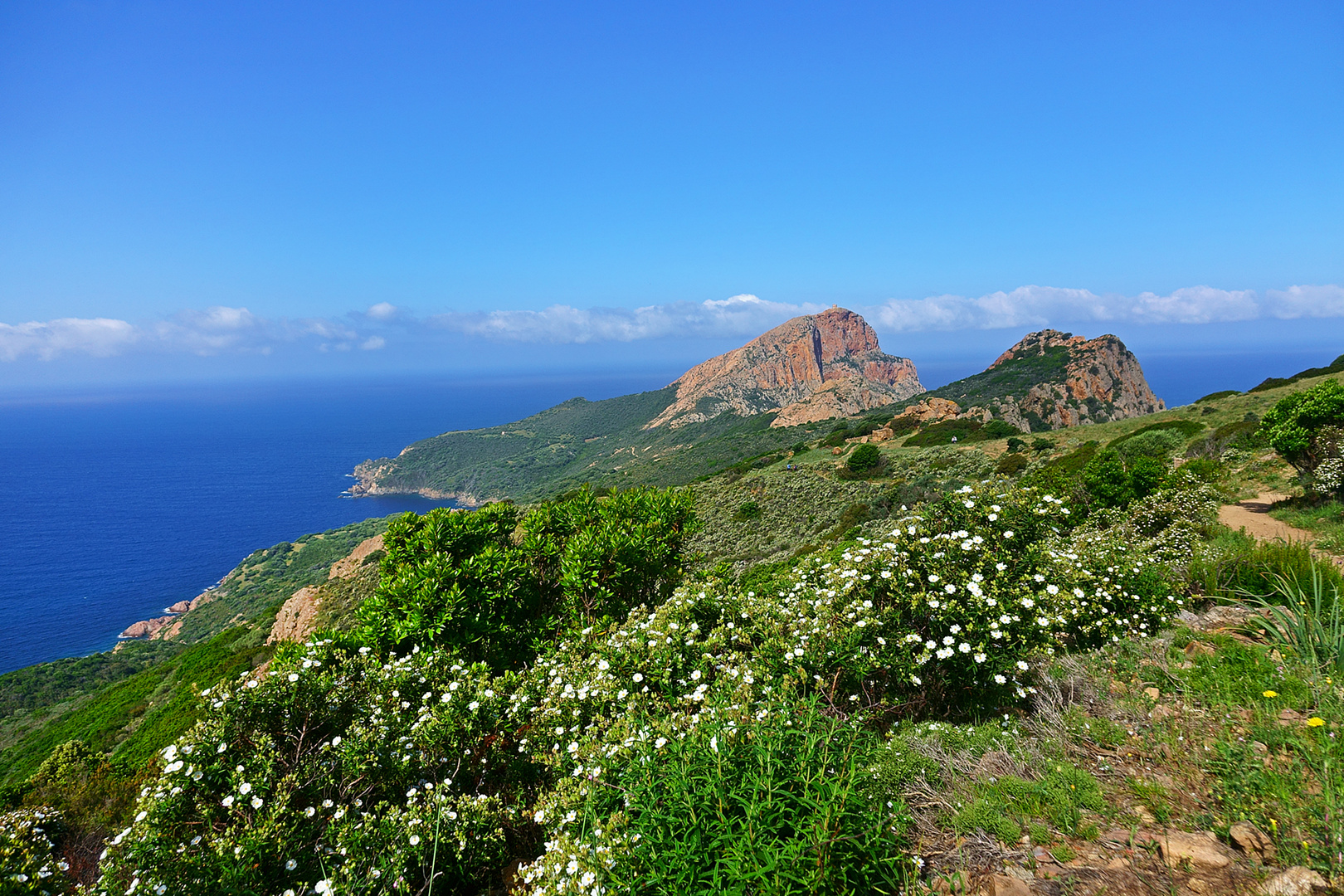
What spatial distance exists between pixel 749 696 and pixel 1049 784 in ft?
6.81

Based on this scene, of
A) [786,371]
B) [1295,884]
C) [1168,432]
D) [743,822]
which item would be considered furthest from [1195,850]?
[786,371]

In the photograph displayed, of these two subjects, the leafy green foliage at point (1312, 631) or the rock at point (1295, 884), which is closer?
the rock at point (1295, 884)

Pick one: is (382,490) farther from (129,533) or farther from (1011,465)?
(1011,465)

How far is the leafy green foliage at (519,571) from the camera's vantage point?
29.1ft

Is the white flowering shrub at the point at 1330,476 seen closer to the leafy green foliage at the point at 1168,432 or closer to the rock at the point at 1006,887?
the rock at the point at 1006,887

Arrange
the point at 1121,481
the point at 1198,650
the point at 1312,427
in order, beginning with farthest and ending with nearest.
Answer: the point at 1121,481 → the point at 1312,427 → the point at 1198,650

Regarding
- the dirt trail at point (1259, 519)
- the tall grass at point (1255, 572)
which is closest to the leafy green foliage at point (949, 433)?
the dirt trail at point (1259, 519)

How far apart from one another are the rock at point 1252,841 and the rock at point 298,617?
103 ft

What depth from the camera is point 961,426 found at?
50188 millimetres


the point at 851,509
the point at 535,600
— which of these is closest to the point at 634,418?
the point at 851,509

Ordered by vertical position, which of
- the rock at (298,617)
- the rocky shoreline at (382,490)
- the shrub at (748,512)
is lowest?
the rocky shoreline at (382,490)

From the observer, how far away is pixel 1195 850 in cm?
280

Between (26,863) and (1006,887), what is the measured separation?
6881mm

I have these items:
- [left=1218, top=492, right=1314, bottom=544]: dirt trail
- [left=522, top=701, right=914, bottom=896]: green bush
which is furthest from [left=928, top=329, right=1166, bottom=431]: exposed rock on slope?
[left=522, top=701, right=914, bottom=896]: green bush
